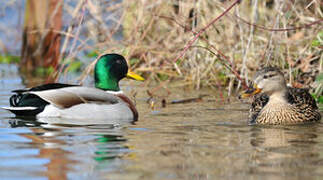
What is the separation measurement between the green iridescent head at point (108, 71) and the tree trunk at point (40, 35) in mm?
4782

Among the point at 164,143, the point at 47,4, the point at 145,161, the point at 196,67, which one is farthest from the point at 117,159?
the point at 47,4

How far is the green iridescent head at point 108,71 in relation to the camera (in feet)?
29.1

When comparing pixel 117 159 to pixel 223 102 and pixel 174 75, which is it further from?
pixel 174 75

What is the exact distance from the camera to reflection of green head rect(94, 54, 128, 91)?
29.1 ft

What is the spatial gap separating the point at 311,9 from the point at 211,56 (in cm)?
161

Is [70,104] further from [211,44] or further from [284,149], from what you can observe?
[211,44]

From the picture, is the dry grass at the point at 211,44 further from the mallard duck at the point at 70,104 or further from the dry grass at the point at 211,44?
the mallard duck at the point at 70,104

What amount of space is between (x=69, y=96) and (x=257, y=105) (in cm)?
206

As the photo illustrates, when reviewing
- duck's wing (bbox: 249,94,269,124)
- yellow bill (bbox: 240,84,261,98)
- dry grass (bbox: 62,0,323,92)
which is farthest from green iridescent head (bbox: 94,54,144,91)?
yellow bill (bbox: 240,84,261,98)

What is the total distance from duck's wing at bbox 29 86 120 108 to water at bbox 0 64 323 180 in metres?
0.39

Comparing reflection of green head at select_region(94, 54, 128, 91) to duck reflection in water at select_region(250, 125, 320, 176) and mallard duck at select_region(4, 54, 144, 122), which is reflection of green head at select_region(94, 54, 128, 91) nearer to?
mallard duck at select_region(4, 54, 144, 122)

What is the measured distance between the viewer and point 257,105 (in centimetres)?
842

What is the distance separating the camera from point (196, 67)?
432 inches

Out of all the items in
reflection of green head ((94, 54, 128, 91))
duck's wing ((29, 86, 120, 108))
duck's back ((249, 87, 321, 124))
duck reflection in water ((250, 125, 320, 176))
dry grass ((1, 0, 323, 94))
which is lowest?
duck reflection in water ((250, 125, 320, 176))
